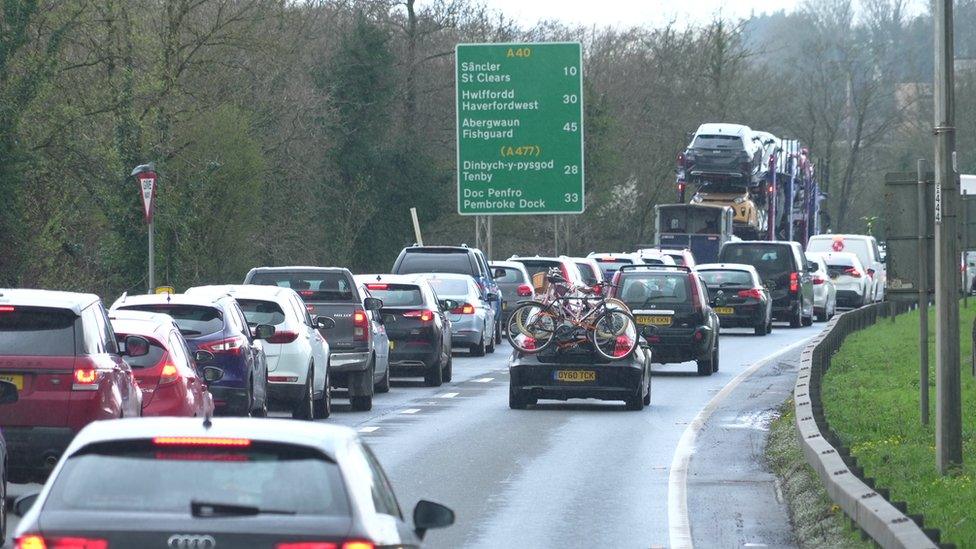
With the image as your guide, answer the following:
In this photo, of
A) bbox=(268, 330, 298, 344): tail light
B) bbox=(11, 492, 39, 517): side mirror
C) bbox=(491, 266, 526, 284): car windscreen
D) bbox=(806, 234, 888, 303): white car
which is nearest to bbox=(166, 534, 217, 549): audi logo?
bbox=(11, 492, 39, 517): side mirror

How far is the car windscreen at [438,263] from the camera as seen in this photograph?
1471 inches

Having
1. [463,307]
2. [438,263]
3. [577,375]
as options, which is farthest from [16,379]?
[438,263]

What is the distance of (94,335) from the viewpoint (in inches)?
528

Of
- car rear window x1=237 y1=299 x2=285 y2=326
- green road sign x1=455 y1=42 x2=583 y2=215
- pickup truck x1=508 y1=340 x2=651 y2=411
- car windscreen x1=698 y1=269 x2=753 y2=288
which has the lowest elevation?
pickup truck x1=508 y1=340 x2=651 y2=411

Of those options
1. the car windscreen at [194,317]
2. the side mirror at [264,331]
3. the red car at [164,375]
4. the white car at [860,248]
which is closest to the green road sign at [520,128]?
the white car at [860,248]

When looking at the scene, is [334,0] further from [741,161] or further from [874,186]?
[874,186]

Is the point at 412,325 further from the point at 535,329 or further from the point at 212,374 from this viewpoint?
the point at 212,374

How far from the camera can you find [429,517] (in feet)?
23.1

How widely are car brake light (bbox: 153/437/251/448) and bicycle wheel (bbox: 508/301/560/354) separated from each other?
54.9 ft

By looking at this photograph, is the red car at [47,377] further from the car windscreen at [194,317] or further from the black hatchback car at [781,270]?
the black hatchback car at [781,270]

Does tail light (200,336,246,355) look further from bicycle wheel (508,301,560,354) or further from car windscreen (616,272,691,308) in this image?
car windscreen (616,272,691,308)

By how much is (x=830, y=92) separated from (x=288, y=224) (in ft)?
156

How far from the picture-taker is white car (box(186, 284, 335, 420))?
66.9ft

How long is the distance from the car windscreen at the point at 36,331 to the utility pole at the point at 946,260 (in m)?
5.87
